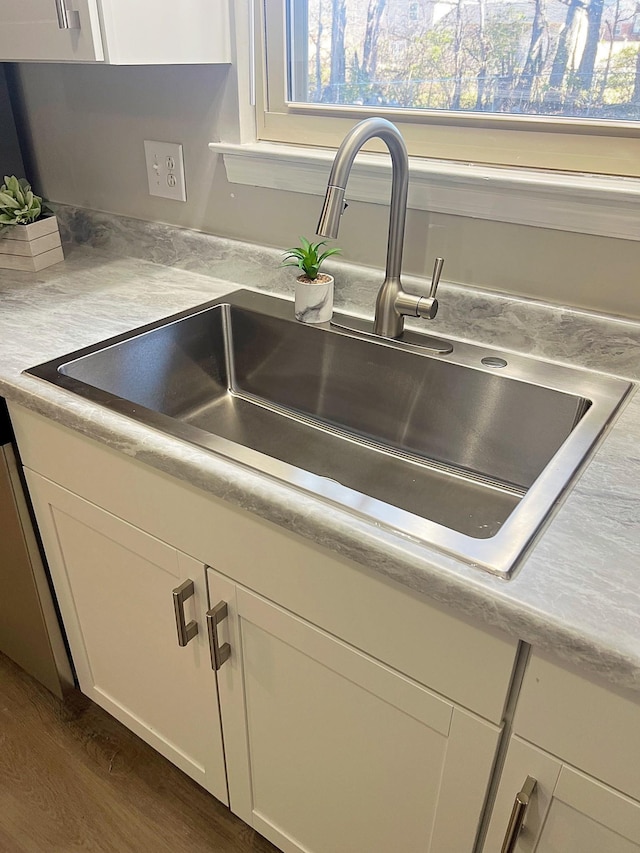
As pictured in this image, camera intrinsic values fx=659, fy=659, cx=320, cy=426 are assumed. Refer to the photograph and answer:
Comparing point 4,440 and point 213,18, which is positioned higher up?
point 213,18

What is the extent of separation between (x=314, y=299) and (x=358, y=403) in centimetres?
20

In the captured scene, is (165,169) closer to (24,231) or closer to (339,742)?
(24,231)

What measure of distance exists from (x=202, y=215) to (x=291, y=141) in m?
0.27

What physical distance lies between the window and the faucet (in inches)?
6.2

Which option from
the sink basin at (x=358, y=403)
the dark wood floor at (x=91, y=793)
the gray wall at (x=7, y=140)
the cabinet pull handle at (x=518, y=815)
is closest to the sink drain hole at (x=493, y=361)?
the sink basin at (x=358, y=403)

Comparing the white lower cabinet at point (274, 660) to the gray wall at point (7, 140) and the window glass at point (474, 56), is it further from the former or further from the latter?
the gray wall at point (7, 140)

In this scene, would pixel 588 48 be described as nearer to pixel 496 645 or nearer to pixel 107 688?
pixel 496 645

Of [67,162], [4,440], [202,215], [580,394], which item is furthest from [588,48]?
[67,162]

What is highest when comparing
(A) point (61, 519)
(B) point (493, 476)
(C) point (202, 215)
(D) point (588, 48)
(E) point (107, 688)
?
(D) point (588, 48)

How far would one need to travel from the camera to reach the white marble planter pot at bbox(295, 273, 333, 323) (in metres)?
1.18

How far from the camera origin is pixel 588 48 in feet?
3.18

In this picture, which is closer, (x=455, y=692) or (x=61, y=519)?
(x=455, y=692)

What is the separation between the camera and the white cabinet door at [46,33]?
3.35ft

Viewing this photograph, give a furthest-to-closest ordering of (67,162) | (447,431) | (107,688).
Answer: (67,162) < (107,688) < (447,431)
